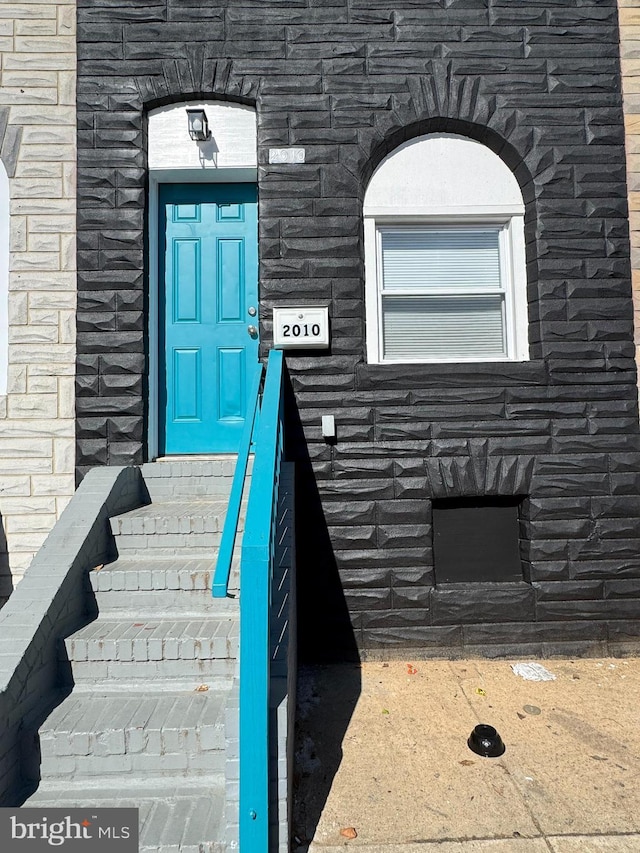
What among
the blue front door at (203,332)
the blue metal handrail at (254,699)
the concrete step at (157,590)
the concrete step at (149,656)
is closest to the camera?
the blue metal handrail at (254,699)

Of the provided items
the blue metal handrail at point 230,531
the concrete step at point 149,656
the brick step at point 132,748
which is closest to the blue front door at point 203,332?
the blue metal handrail at point 230,531

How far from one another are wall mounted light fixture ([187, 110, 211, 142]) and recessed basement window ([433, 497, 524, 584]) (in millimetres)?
3740

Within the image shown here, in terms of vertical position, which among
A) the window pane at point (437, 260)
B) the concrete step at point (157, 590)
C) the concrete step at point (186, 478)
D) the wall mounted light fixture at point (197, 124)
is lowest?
the concrete step at point (157, 590)

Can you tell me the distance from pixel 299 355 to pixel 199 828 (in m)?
3.25

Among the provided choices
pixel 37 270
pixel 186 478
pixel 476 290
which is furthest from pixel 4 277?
pixel 476 290

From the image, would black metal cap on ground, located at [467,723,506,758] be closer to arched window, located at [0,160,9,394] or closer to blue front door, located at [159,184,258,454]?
blue front door, located at [159,184,258,454]

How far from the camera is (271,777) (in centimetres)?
219

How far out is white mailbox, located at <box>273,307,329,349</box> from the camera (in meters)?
4.40

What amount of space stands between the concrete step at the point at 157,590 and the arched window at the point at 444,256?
2410 millimetres

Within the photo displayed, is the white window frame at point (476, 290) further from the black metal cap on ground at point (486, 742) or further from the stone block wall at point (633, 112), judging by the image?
the black metal cap on ground at point (486, 742)

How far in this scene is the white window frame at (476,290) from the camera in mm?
4605

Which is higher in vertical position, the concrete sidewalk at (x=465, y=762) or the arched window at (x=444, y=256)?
the arched window at (x=444, y=256)

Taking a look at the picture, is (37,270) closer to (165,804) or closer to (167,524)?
(167,524)

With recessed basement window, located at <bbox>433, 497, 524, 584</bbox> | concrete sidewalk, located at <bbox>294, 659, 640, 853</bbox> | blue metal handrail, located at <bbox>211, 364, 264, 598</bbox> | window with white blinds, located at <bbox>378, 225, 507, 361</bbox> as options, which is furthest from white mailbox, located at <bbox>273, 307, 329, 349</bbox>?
concrete sidewalk, located at <bbox>294, 659, 640, 853</bbox>
